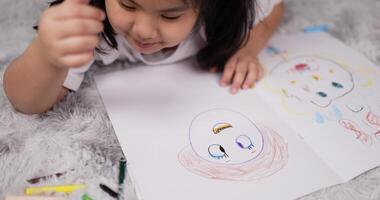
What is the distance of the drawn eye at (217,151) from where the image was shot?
1.65 ft

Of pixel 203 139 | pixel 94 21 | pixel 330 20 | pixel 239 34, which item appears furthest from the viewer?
pixel 330 20

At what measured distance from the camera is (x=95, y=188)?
0.46 m

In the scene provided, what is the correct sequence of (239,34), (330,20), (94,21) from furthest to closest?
1. (330,20)
2. (239,34)
3. (94,21)

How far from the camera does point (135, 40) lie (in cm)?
52

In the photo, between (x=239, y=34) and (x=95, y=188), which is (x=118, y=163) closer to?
(x=95, y=188)

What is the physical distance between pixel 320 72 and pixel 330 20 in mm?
177

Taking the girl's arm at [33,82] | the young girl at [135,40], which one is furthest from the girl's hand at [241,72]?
the girl's arm at [33,82]

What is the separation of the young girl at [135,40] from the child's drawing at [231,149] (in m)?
0.08

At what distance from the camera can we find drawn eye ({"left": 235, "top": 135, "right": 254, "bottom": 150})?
0.52m

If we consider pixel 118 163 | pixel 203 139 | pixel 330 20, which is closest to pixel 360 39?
pixel 330 20

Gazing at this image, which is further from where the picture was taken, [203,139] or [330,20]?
[330,20]

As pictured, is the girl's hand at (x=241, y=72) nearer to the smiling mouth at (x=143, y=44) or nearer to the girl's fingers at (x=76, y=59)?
the smiling mouth at (x=143, y=44)

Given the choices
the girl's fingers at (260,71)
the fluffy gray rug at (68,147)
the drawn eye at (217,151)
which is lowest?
the fluffy gray rug at (68,147)

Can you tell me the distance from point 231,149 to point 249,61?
0.19 m
